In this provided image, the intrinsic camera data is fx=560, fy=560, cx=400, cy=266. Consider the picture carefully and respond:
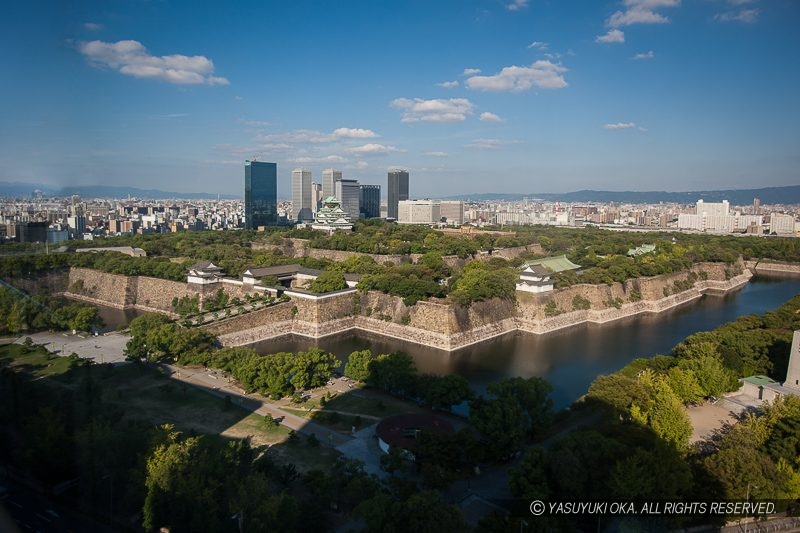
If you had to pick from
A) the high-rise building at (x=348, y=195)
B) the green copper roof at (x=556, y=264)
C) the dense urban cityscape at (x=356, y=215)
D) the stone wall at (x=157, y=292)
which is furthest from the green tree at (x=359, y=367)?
the high-rise building at (x=348, y=195)

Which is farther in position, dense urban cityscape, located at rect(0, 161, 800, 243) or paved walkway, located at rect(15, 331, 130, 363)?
dense urban cityscape, located at rect(0, 161, 800, 243)

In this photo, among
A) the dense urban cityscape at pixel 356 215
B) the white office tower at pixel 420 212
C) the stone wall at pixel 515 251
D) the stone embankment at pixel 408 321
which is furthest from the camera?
the white office tower at pixel 420 212

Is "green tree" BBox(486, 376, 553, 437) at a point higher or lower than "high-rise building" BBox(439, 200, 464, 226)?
lower

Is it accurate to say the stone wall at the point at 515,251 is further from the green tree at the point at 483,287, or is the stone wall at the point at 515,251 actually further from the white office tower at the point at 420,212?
the white office tower at the point at 420,212

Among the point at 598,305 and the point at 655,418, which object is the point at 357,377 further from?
the point at 598,305

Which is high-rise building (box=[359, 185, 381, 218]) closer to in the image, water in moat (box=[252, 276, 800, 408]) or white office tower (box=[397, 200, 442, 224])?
white office tower (box=[397, 200, 442, 224])

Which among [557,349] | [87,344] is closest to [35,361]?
[87,344]

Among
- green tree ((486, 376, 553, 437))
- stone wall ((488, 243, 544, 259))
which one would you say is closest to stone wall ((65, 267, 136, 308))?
green tree ((486, 376, 553, 437))
